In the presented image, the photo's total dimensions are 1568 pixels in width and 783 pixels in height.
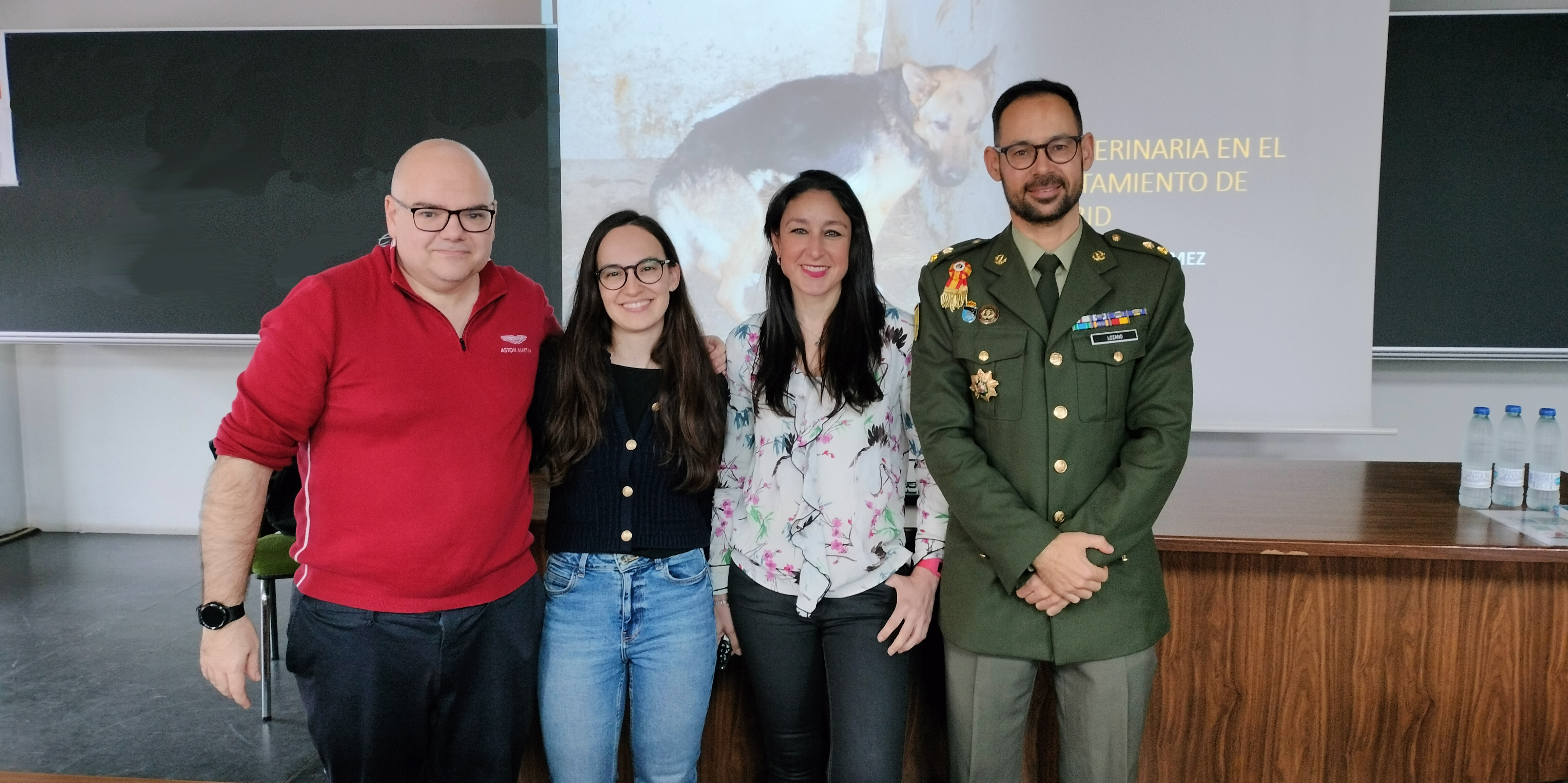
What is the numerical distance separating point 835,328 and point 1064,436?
0.44 meters

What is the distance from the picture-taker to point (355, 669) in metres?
1.48

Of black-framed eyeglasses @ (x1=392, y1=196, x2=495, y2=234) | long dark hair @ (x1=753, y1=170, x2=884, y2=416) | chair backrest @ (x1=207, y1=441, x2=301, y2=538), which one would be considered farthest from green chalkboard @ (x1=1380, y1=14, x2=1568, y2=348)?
chair backrest @ (x1=207, y1=441, x2=301, y2=538)

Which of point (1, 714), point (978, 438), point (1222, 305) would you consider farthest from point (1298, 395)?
point (1, 714)

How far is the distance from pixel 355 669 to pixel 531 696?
0.97 ft

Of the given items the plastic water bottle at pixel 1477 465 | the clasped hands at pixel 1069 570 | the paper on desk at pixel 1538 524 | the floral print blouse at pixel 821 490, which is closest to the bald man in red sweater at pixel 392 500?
the floral print blouse at pixel 821 490

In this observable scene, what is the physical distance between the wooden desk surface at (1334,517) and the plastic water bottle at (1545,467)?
130mm

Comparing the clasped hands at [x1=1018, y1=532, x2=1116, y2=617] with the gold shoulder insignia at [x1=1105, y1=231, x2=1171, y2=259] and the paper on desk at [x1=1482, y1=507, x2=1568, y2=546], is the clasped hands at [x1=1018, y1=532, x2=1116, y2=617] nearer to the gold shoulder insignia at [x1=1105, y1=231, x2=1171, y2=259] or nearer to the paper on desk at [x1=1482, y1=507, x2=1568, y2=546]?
the gold shoulder insignia at [x1=1105, y1=231, x2=1171, y2=259]

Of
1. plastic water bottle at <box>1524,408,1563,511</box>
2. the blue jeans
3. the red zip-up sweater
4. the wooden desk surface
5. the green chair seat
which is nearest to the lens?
the red zip-up sweater

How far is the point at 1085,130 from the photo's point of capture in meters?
3.68

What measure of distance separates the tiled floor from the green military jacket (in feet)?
6.78

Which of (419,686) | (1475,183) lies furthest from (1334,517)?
(1475,183)

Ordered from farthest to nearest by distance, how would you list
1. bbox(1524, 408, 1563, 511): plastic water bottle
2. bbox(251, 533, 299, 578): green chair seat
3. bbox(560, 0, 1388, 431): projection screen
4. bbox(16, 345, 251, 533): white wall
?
bbox(16, 345, 251, 533): white wall → bbox(560, 0, 1388, 431): projection screen → bbox(251, 533, 299, 578): green chair seat → bbox(1524, 408, 1563, 511): plastic water bottle

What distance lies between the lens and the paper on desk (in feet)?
5.90

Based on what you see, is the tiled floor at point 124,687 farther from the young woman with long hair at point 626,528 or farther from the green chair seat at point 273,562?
the young woman with long hair at point 626,528
